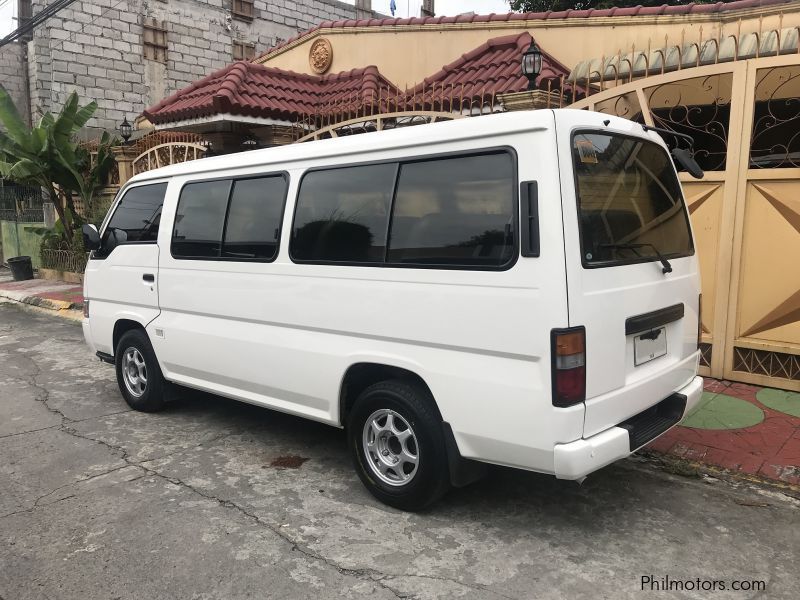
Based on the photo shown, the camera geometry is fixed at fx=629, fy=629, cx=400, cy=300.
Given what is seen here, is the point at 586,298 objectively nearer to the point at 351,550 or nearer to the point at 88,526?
the point at 351,550

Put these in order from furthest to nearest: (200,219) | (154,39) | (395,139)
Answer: (154,39) < (200,219) < (395,139)

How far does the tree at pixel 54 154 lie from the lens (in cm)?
1351

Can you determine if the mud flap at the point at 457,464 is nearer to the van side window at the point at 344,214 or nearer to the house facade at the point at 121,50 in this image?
the van side window at the point at 344,214

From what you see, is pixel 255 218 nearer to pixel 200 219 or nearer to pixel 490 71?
pixel 200 219

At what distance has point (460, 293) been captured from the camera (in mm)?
3176

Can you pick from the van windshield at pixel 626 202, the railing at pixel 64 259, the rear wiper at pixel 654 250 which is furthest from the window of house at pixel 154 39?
the rear wiper at pixel 654 250

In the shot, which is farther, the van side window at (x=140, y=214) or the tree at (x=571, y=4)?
the tree at (x=571, y=4)

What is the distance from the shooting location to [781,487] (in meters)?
3.96

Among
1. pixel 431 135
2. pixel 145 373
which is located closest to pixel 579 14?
pixel 431 135

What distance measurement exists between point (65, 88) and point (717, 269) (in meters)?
18.9

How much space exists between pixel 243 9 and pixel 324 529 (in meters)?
22.1

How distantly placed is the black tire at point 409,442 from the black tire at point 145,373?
2421mm

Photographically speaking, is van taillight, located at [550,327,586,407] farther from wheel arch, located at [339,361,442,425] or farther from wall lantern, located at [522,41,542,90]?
wall lantern, located at [522,41,542,90]

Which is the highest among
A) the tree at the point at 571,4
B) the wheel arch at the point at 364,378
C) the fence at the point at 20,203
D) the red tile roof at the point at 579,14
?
the tree at the point at 571,4
